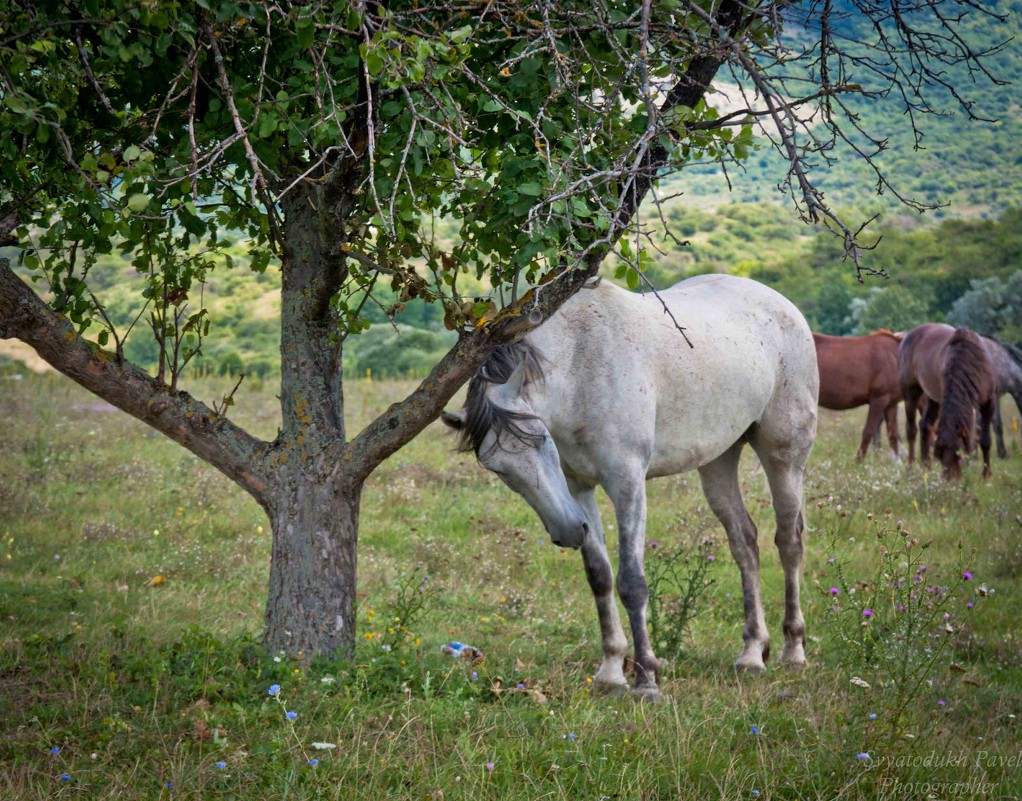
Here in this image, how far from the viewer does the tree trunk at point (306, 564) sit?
4.18m

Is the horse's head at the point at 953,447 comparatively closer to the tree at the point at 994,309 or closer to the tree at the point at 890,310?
the tree at the point at 994,309

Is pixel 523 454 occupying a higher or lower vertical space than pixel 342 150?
lower

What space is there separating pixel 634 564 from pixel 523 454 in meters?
0.95

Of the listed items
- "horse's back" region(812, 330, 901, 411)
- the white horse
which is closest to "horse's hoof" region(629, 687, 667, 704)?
the white horse

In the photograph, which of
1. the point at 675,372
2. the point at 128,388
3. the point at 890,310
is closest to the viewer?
the point at 128,388

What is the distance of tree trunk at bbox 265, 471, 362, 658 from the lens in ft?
13.7

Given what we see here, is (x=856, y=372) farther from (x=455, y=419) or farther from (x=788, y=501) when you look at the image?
(x=455, y=419)

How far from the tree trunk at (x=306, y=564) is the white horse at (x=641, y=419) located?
0.78 metres

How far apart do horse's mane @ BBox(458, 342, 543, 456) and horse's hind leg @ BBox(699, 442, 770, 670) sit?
81.5 inches

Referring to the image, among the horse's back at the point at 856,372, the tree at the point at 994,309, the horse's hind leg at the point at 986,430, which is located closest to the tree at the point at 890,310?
the tree at the point at 994,309

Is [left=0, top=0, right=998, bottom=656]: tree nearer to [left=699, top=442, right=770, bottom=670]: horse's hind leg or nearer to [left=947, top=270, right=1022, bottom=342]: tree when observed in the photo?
[left=699, top=442, right=770, bottom=670]: horse's hind leg

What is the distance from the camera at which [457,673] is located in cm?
439

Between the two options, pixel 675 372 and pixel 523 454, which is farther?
pixel 675 372

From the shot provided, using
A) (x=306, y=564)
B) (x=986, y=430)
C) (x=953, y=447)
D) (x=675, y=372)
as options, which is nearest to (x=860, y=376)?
(x=986, y=430)
